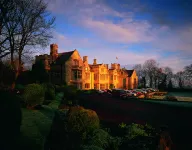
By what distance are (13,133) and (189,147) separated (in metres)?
8.42

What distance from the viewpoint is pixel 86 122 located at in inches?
347

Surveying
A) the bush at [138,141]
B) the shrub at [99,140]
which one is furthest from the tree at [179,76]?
the shrub at [99,140]

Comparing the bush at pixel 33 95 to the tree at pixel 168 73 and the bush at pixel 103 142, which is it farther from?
the tree at pixel 168 73

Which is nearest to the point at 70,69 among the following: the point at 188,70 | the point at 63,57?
the point at 63,57

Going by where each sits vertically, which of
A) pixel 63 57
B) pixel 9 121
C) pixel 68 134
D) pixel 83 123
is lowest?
pixel 68 134

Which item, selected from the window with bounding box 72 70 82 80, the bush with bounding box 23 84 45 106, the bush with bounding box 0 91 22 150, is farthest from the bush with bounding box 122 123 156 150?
the window with bounding box 72 70 82 80

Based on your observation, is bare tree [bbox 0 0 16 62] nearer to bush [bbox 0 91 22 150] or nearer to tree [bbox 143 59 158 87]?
bush [bbox 0 91 22 150]

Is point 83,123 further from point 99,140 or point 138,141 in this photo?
point 138,141

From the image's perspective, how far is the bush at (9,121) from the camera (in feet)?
20.5

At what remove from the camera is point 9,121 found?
259 inches

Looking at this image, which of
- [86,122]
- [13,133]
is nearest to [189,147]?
[86,122]

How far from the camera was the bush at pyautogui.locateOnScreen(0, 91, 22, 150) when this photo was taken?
20.5ft

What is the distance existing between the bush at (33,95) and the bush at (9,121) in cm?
882

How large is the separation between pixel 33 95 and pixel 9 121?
9180 millimetres
